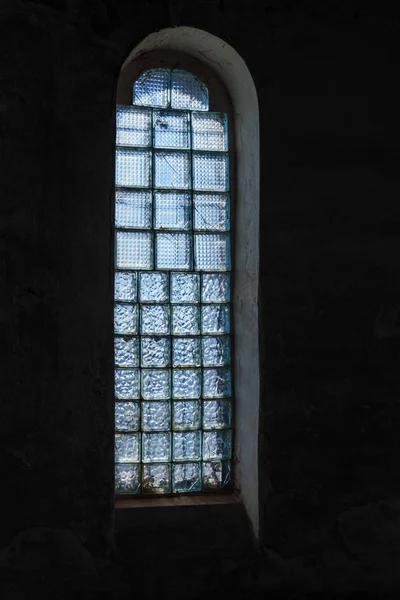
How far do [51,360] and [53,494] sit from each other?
0.64 m

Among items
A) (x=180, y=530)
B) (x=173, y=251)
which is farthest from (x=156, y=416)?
(x=173, y=251)

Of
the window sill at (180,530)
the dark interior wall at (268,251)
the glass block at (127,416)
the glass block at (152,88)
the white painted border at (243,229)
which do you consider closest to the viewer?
the dark interior wall at (268,251)

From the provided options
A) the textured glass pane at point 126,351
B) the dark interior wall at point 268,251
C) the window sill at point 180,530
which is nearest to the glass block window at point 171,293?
the textured glass pane at point 126,351

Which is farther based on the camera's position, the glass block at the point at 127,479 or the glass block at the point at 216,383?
the glass block at the point at 216,383

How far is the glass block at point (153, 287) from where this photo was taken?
394 cm

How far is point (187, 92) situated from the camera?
4090 mm

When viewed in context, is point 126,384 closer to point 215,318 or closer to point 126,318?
point 126,318

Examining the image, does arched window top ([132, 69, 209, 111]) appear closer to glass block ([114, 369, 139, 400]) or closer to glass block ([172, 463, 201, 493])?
glass block ([114, 369, 139, 400])

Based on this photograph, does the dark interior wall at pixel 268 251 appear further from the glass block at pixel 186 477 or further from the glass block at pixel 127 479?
the glass block at pixel 186 477

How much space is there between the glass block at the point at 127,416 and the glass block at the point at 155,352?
0.23 metres

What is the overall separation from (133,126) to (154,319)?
1.05m

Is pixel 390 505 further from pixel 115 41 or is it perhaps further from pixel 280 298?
pixel 115 41

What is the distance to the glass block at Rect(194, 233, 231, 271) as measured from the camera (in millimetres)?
4020

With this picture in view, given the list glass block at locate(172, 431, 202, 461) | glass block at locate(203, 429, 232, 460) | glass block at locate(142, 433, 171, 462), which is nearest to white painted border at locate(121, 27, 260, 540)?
glass block at locate(203, 429, 232, 460)
